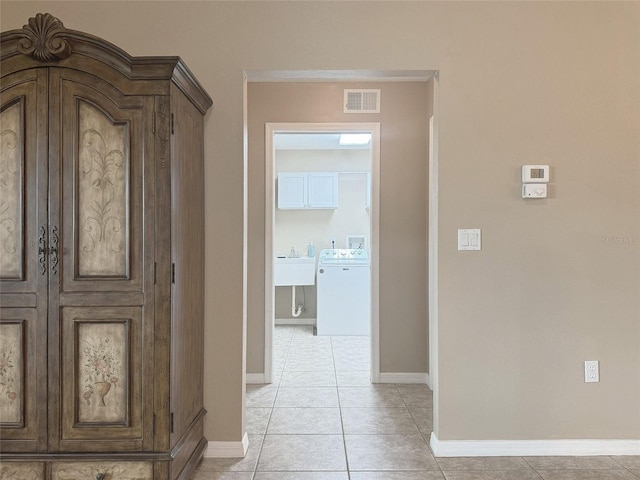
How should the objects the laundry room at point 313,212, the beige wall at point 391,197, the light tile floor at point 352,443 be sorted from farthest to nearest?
the laundry room at point 313,212 → the beige wall at point 391,197 → the light tile floor at point 352,443

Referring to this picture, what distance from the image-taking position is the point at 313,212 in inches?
247

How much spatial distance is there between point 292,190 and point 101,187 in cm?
424

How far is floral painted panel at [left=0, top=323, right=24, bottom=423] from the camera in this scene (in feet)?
6.00

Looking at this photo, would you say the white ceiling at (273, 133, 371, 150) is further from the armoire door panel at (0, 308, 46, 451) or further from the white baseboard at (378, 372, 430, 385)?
the armoire door panel at (0, 308, 46, 451)

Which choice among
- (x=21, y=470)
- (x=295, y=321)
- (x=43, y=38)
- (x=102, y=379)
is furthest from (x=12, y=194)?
(x=295, y=321)

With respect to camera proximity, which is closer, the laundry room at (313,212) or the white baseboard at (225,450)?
the white baseboard at (225,450)

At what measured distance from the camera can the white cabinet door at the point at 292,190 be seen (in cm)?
600

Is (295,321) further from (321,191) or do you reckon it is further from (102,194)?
(102,194)

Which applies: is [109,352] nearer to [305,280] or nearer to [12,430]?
[12,430]

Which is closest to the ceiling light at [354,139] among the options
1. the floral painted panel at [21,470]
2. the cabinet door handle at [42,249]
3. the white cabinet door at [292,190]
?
the white cabinet door at [292,190]

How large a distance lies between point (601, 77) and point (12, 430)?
3413 millimetres

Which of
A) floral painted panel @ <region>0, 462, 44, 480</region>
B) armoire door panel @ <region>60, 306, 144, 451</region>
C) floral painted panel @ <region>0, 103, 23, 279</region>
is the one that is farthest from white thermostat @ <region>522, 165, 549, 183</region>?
floral painted panel @ <region>0, 462, 44, 480</region>

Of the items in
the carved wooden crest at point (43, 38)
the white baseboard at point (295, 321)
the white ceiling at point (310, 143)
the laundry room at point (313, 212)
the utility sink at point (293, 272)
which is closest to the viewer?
the carved wooden crest at point (43, 38)

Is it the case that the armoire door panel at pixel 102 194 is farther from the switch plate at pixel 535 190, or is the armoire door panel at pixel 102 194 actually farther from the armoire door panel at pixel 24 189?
the switch plate at pixel 535 190
